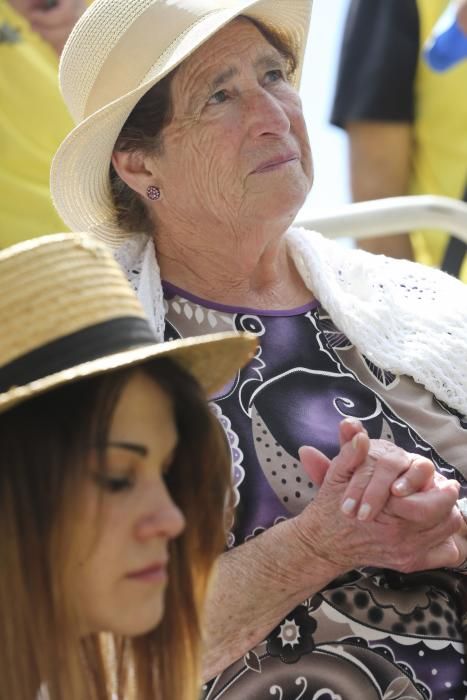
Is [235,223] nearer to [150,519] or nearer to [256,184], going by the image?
[256,184]

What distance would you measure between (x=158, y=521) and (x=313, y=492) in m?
0.95

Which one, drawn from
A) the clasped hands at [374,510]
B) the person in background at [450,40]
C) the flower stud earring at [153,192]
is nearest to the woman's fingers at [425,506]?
the clasped hands at [374,510]

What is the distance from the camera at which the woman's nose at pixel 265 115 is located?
9.36ft

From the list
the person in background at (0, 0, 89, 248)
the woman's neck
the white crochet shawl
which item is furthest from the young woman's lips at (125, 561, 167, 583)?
the person in background at (0, 0, 89, 248)

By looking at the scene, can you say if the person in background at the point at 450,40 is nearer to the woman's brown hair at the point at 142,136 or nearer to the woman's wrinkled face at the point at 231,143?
the woman's brown hair at the point at 142,136

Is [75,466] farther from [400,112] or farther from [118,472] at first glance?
[400,112]

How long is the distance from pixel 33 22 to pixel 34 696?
2.90 metres

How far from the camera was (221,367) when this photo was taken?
6.63ft

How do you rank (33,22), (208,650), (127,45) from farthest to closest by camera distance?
(33,22)
(127,45)
(208,650)

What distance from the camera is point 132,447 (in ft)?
5.82

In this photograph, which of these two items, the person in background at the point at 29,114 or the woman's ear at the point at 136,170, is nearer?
the woman's ear at the point at 136,170

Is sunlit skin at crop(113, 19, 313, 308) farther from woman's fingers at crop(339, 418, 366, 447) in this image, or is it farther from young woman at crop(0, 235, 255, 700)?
young woman at crop(0, 235, 255, 700)

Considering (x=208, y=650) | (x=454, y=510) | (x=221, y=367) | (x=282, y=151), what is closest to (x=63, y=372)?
(x=221, y=367)

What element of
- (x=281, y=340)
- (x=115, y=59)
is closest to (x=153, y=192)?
(x=115, y=59)
